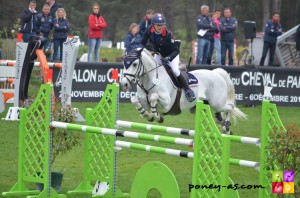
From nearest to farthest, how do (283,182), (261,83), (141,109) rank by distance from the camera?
(283,182)
(141,109)
(261,83)

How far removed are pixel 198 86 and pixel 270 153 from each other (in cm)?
628

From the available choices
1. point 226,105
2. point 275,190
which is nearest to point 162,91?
point 226,105

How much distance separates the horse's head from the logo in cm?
465

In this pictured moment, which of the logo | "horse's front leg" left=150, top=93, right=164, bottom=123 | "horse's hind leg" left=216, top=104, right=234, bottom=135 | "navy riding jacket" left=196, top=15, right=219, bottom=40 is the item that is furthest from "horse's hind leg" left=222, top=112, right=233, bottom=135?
"navy riding jacket" left=196, top=15, right=219, bottom=40

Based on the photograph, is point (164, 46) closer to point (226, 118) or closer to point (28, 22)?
point (226, 118)

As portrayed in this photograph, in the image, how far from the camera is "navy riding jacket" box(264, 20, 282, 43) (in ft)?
78.8

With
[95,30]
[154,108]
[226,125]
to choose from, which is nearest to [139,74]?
[154,108]

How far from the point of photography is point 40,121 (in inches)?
403

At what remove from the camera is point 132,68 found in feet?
40.0

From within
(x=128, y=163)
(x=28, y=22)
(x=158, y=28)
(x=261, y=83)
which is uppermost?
(x=158, y=28)

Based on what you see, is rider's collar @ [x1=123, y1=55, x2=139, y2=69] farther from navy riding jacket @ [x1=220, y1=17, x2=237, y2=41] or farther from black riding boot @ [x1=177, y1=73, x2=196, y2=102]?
navy riding jacket @ [x1=220, y1=17, x2=237, y2=41]

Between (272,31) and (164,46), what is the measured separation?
11708 mm

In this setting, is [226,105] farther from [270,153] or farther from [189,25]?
[189,25]

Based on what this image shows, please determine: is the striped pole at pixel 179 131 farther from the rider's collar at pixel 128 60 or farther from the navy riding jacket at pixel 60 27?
the navy riding jacket at pixel 60 27
